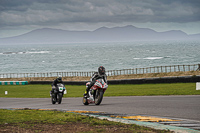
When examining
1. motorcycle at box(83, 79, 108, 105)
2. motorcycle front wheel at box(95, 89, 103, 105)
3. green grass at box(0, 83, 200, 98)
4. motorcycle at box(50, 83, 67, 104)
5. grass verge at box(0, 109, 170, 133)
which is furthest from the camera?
green grass at box(0, 83, 200, 98)

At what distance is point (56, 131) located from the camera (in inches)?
293

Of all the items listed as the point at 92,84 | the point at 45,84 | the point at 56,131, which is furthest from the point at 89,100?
the point at 45,84

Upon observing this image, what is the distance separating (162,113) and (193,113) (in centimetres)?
92

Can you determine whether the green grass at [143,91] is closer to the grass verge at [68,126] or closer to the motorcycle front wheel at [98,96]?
→ the motorcycle front wheel at [98,96]

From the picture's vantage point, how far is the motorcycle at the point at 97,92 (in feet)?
45.1

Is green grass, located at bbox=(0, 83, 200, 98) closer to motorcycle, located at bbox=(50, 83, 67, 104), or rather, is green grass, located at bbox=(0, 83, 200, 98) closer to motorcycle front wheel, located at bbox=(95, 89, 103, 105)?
motorcycle, located at bbox=(50, 83, 67, 104)

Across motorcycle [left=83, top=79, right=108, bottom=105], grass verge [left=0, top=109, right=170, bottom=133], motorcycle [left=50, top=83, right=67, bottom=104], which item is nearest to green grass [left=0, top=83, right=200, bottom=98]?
motorcycle [left=50, top=83, right=67, bottom=104]

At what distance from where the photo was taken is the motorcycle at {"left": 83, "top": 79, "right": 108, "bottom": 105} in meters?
13.8

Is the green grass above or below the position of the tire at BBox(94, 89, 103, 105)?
below

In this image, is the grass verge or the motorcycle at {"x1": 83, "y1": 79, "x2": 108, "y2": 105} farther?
the motorcycle at {"x1": 83, "y1": 79, "x2": 108, "y2": 105}

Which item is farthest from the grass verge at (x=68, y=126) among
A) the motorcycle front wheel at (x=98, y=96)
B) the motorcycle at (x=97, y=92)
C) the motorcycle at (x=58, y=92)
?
the motorcycle at (x=58, y=92)

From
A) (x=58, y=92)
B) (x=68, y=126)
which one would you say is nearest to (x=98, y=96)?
(x=58, y=92)

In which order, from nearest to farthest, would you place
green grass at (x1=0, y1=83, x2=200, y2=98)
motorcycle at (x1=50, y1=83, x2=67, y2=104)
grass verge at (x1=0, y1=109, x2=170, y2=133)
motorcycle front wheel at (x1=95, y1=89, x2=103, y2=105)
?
grass verge at (x1=0, y1=109, x2=170, y2=133) < motorcycle front wheel at (x1=95, y1=89, x2=103, y2=105) < motorcycle at (x1=50, y1=83, x2=67, y2=104) < green grass at (x1=0, y1=83, x2=200, y2=98)

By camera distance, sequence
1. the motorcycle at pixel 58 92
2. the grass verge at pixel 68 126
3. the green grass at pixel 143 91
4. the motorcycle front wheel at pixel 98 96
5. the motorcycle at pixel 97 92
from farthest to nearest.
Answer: the green grass at pixel 143 91 < the motorcycle at pixel 58 92 < the motorcycle front wheel at pixel 98 96 < the motorcycle at pixel 97 92 < the grass verge at pixel 68 126
